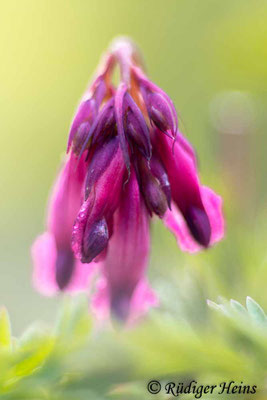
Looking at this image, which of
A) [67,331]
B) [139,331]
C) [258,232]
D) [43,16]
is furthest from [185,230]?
[43,16]

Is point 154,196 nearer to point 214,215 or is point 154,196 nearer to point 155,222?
point 214,215

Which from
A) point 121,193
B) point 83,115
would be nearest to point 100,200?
point 121,193

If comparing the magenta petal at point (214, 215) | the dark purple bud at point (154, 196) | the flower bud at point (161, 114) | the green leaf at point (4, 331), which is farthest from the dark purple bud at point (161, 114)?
the green leaf at point (4, 331)

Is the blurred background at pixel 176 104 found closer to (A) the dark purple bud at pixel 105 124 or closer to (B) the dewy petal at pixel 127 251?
(B) the dewy petal at pixel 127 251

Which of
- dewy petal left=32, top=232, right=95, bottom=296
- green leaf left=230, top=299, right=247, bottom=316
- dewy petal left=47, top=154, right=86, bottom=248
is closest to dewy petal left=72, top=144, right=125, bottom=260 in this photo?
dewy petal left=47, top=154, right=86, bottom=248

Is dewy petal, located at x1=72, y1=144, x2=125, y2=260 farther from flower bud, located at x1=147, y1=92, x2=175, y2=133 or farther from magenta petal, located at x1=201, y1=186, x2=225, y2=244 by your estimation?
magenta petal, located at x1=201, y1=186, x2=225, y2=244

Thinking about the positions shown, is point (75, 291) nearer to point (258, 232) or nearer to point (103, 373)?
point (103, 373)
